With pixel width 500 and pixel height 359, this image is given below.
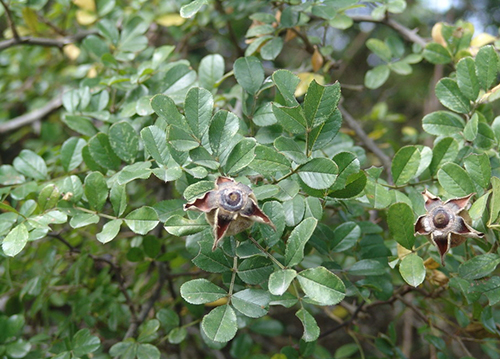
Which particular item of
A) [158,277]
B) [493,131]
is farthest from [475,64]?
[158,277]

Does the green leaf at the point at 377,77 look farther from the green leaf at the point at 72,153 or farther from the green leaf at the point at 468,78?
the green leaf at the point at 72,153

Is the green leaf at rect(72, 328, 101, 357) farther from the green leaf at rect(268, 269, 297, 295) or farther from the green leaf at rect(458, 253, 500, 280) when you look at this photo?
the green leaf at rect(458, 253, 500, 280)

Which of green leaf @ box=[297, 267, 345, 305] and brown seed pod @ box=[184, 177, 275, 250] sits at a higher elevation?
brown seed pod @ box=[184, 177, 275, 250]

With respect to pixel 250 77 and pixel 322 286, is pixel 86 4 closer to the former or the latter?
pixel 250 77

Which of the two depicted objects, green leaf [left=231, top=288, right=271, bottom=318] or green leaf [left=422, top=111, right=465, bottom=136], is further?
green leaf [left=422, top=111, right=465, bottom=136]

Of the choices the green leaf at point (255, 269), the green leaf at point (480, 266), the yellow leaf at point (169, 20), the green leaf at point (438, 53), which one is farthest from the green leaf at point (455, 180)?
the yellow leaf at point (169, 20)

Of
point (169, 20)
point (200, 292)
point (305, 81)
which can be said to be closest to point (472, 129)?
point (305, 81)

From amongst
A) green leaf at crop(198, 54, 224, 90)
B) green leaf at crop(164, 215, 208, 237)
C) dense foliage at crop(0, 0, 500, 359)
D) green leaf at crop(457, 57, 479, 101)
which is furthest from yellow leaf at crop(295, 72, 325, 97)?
green leaf at crop(164, 215, 208, 237)
